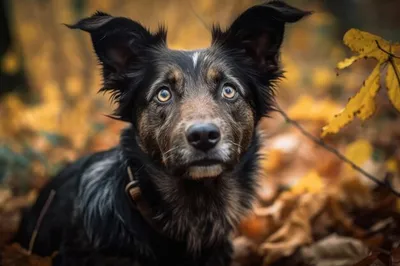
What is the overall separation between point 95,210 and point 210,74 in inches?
50.1

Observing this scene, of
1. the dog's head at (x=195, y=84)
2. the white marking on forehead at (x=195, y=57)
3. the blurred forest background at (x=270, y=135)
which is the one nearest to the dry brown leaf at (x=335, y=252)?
the blurred forest background at (x=270, y=135)

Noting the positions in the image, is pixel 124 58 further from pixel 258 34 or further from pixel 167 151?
pixel 258 34

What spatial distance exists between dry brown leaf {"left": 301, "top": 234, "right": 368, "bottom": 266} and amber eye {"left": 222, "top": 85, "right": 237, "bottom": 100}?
52.6 inches

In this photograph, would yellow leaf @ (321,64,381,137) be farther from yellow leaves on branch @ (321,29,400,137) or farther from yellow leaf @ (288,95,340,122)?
yellow leaf @ (288,95,340,122)

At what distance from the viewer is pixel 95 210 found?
158 inches

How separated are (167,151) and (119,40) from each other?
0.93 meters

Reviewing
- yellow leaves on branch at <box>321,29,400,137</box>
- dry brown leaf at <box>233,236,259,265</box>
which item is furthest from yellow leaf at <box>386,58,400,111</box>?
dry brown leaf at <box>233,236,259,265</box>

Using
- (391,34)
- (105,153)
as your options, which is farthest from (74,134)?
(391,34)

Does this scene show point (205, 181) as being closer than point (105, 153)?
Yes

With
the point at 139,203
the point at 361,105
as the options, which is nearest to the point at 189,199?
the point at 139,203

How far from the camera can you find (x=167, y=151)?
11.9ft

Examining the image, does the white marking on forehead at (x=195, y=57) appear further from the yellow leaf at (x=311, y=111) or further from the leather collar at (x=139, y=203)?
the yellow leaf at (x=311, y=111)

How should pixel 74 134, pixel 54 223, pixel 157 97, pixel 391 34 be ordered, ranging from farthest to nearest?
1. pixel 391 34
2. pixel 74 134
3. pixel 54 223
4. pixel 157 97

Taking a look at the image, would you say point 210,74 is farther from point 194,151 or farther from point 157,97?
point 194,151
